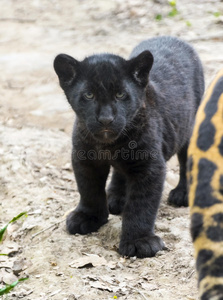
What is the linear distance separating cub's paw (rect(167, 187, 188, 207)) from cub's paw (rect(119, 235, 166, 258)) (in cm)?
124

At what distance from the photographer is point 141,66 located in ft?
17.2

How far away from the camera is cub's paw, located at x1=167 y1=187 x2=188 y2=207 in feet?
20.8

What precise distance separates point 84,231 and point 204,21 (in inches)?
256

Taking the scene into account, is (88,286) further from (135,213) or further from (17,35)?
(17,35)

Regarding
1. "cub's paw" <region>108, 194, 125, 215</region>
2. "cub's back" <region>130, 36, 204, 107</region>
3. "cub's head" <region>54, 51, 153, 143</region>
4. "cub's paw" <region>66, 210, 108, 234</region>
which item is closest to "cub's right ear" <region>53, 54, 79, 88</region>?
"cub's head" <region>54, 51, 153, 143</region>

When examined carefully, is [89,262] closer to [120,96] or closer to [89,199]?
[89,199]

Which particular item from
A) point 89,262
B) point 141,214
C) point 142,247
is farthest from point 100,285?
point 141,214

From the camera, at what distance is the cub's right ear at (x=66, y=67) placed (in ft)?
17.2

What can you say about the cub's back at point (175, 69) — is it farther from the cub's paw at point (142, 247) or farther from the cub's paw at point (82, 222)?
the cub's paw at point (142, 247)

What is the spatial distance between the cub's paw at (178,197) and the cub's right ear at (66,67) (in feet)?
5.93

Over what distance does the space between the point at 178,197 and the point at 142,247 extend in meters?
1.41

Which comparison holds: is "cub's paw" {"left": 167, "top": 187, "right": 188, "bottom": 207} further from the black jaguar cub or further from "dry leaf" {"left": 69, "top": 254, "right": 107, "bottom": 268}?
"dry leaf" {"left": 69, "top": 254, "right": 107, "bottom": 268}

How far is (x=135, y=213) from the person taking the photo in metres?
5.16

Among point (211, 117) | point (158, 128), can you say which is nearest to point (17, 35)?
point (158, 128)
